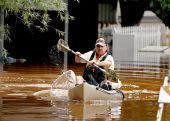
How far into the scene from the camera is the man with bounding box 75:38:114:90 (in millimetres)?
16953

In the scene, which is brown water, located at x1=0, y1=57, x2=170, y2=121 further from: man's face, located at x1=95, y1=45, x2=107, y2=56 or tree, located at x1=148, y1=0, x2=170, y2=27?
tree, located at x1=148, y1=0, x2=170, y2=27

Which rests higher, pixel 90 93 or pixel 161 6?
pixel 161 6

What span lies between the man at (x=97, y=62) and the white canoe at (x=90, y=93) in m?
0.23

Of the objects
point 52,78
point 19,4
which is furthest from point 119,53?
point 19,4

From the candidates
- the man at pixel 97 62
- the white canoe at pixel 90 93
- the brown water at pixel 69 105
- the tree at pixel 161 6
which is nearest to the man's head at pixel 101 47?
the man at pixel 97 62

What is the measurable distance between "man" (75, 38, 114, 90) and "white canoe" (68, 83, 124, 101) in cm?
23

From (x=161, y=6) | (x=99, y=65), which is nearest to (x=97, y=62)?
(x=99, y=65)

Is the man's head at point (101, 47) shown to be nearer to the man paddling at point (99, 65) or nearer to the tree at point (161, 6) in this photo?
the man paddling at point (99, 65)

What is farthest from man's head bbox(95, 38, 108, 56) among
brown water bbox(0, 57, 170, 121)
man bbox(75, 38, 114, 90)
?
brown water bbox(0, 57, 170, 121)

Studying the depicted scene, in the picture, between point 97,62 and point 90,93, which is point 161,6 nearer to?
point 97,62

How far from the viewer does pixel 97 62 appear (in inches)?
669

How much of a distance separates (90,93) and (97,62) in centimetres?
81

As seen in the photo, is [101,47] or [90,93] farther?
[101,47]

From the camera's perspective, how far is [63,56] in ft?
111
